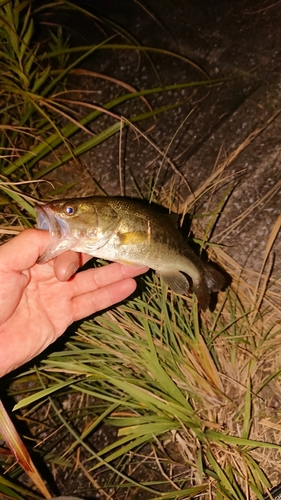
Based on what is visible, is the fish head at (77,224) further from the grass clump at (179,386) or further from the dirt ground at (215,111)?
the dirt ground at (215,111)

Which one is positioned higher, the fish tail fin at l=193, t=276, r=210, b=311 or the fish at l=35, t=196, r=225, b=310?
the fish at l=35, t=196, r=225, b=310

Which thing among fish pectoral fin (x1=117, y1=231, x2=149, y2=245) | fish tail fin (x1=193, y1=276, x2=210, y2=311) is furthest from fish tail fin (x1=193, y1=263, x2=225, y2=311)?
fish pectoral fin (x1=117, y1=231, x2=149, y2=245)

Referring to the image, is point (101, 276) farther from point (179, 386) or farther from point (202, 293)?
point (179, 386)

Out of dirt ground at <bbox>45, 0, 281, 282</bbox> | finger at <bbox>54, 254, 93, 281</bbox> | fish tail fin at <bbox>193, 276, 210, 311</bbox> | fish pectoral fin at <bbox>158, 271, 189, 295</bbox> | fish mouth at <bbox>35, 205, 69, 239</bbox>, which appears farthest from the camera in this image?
dirt ground at <bbox>45, 0, 281, 282</bbox>

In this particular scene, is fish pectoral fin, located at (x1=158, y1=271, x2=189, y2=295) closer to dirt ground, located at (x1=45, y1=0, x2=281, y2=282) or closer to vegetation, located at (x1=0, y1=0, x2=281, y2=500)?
vegetation, located at (x1=0, y1=0, x2=281, y2=500)

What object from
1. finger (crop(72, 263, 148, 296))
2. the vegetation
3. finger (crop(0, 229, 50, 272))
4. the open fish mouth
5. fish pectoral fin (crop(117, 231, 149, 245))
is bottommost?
the vegetation

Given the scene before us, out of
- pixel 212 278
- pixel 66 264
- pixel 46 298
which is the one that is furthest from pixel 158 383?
pixel 66 264

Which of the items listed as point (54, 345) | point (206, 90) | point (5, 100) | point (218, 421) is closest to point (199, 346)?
point (218, 421)
